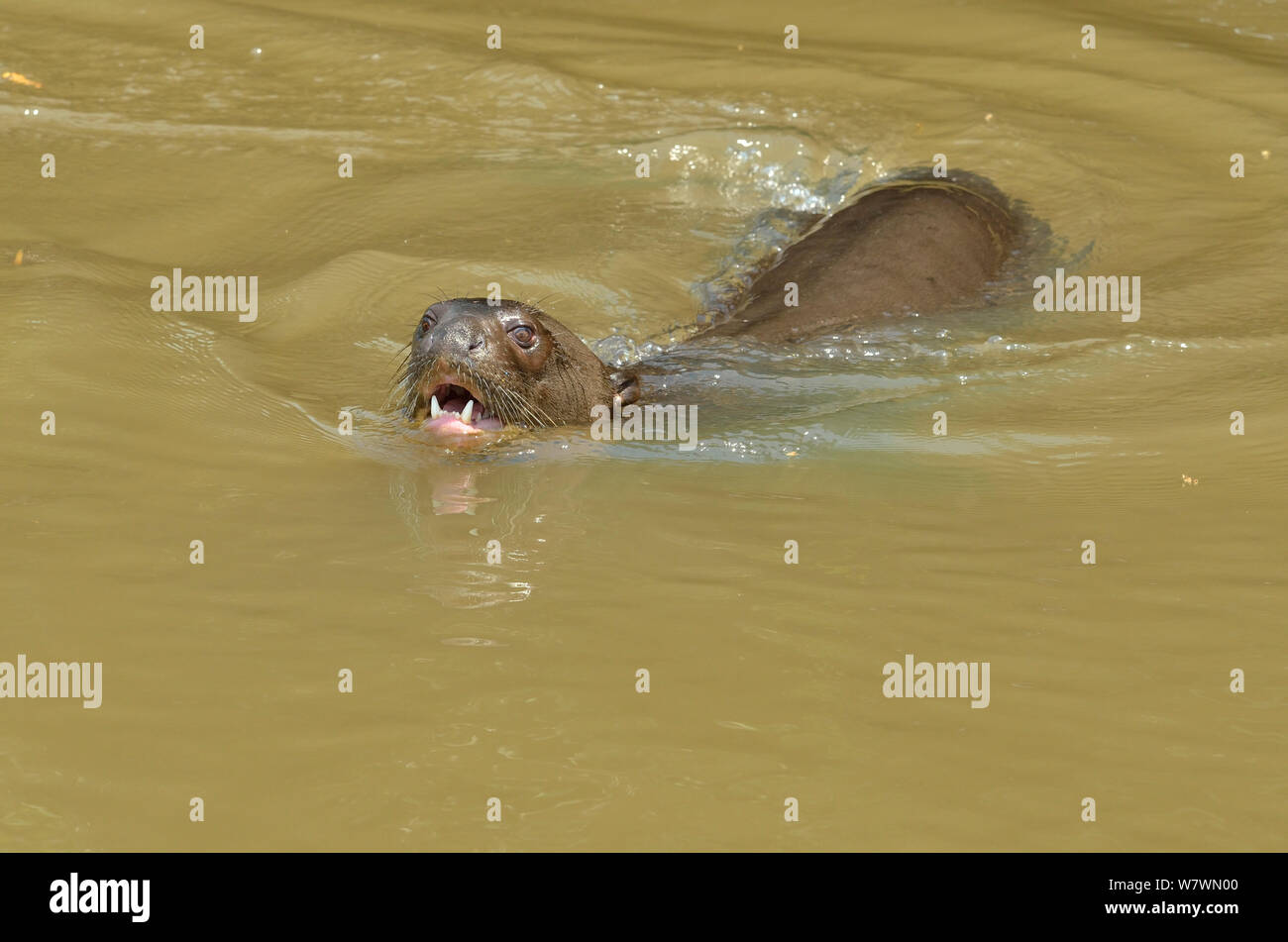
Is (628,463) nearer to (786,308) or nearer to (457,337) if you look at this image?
(457,337)

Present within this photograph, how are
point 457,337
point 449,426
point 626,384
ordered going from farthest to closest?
point 626,384
point 449,426
point 457,337

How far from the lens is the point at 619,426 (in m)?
6.14

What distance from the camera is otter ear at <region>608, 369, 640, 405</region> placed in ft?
21.0

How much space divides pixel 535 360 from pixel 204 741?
2914 mm

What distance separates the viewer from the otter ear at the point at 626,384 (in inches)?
253

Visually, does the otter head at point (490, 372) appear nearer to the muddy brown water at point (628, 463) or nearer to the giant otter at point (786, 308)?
the giant otter at point (786, 308)

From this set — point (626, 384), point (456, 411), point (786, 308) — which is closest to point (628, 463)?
point (456, 411)

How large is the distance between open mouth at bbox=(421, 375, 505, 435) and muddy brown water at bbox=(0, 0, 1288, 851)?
0.13 meters

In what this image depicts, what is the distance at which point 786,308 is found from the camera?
713 cm

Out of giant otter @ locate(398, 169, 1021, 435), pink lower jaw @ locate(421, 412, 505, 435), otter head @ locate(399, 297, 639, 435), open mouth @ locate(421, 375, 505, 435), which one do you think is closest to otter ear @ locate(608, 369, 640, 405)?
giant otter @ locate(398, 169, 1021, 435)

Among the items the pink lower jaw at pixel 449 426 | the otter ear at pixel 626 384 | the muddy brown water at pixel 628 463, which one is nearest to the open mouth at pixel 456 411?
the pink lower jaw at pixel 449 426

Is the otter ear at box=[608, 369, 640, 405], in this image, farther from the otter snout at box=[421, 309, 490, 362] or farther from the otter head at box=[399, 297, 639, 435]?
the otter snout at box=[421, 309, 490, 362]

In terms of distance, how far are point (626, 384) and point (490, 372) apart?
88 cm
